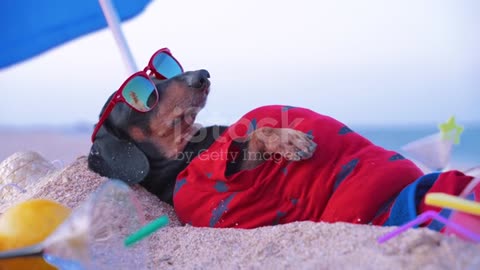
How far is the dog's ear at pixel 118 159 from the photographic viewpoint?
7.64 feet

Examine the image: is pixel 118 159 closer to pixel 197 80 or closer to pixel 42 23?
pixel 197 80

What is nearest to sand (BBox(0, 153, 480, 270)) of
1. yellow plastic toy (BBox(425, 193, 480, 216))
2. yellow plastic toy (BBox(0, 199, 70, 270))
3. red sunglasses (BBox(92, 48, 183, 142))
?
yellow plastic toy (BBox(425, 193, 480, 216))

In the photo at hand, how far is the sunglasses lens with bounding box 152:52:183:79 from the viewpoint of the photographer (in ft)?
8.26

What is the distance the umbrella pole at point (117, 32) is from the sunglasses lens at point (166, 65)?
0.79 m

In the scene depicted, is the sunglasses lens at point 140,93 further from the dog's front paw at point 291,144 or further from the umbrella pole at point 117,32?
the umbrella pole at point 117,32

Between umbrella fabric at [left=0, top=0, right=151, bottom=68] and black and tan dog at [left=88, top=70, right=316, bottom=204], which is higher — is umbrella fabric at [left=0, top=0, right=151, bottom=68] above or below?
above

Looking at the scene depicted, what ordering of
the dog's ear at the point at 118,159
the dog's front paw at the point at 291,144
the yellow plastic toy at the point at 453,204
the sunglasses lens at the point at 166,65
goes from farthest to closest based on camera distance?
the sunglasses lens at the point at 166,65 < the dog's ear at the point at 118,159 < the dog's front paw at the point at 291,144 < the yellow plastic toy at the point at 453,204

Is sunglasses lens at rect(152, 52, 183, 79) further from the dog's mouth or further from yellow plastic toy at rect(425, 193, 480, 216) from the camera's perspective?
yellow plastic toy at rect(425, 193, 480, 216)

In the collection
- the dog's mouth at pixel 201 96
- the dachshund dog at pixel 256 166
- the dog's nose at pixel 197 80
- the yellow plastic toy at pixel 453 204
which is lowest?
the dachshund dog at pixel 256 166

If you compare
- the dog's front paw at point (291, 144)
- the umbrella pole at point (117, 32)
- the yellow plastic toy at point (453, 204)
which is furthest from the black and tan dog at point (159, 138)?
the yellow plastic toy at point (453, 204)

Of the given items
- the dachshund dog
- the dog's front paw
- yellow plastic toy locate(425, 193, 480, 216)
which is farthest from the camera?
the dog's front paw

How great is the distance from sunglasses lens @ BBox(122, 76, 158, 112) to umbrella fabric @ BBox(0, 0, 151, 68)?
4.59ft

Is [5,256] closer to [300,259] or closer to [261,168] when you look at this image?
[300,259]

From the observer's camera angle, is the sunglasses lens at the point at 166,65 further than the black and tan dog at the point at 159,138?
Yes
